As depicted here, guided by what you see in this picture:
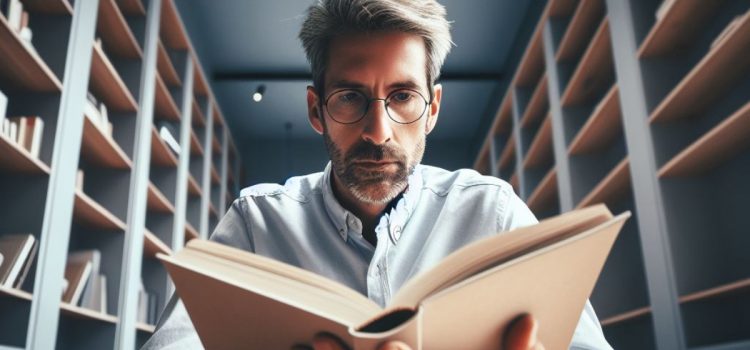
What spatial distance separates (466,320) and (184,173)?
3.72 metres

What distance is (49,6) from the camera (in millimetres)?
2355

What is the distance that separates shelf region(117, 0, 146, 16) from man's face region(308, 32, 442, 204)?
2.59 metres

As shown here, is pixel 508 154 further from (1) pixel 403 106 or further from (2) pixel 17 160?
(1) pixel 403 106

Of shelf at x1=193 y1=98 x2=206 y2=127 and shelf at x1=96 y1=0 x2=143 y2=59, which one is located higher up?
shelf at x1=193 y1=98 x2=206 y2=127

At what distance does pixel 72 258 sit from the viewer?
2.88m

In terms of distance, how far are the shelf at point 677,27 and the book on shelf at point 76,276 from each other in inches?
107

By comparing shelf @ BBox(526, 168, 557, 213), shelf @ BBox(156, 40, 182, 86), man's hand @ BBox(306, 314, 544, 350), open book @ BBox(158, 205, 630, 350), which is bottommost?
man's hand @ BBox(306, 314, 544, 350)

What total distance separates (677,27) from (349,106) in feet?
6.04

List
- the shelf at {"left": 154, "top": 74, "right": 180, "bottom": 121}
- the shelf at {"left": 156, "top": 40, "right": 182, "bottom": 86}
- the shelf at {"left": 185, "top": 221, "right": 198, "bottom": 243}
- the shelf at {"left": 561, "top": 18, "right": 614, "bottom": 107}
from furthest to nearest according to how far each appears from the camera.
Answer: the shelf at {"left": 185, "top": 221, "right": 198, "bottom": 243} → the shelf at {"left": 156, "top": 40, "right": 182, "bottom": 86} → the shelf at {"left": 154, "top": 74, "right": 180, "bottom": 121} → the shelf at {"left": 561, "top": 18, "right": 614, "bottom": 107}

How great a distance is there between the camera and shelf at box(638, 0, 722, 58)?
2.30m

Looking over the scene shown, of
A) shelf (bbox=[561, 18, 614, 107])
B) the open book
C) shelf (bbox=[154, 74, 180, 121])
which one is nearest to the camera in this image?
the open book

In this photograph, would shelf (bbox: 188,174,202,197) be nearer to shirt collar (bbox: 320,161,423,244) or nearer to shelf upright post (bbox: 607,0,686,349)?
shelf upright post (bbox: 607,0,686,349)

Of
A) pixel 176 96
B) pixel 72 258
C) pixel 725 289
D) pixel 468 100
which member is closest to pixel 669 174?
pixel 725 289

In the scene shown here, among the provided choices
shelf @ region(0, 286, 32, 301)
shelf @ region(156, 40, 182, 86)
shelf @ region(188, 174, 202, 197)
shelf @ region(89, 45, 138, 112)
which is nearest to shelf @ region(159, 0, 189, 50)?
shelf @ region(156, 40, 182, 86)
